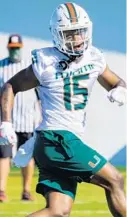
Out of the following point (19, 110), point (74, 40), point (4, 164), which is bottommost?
point (4, 164)

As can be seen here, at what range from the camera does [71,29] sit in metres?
4.76

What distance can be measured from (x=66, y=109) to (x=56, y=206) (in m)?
0.56

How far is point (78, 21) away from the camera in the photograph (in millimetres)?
4773

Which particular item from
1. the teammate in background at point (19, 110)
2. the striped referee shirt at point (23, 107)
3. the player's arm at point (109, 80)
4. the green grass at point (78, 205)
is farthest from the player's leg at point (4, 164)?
the player's arm at point (109, 80)

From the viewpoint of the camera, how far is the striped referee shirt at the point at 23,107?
805 centimetres

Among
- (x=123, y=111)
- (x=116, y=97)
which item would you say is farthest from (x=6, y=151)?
(x=123, y=111)

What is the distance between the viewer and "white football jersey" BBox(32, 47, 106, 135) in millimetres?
4688

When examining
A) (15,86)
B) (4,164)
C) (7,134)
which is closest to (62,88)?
(15,86)

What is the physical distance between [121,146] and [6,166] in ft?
22.9

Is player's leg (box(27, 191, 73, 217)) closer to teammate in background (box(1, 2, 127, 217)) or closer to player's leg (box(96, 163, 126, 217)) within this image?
teammate in background (box(1, 2, 127, 217))

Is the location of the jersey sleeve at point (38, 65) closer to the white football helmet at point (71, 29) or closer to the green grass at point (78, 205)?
the white football helmet at point (71, 29)

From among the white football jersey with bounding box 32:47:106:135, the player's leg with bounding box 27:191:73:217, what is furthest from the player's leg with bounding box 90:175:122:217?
the white football jersey with bounding box 32:47:106:135

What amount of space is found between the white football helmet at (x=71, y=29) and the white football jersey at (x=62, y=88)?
0.08m

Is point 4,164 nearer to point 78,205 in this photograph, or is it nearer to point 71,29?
point 78,205
